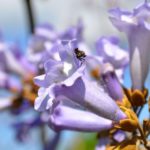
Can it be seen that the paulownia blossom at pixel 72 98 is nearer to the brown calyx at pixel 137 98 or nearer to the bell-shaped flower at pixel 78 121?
the bell-shaped flower at pixel 78 121

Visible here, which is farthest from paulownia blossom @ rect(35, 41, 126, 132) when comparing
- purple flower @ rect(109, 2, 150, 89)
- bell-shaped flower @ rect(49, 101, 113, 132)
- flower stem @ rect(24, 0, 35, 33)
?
flower stem @ rect(24, 0, 35, 33)

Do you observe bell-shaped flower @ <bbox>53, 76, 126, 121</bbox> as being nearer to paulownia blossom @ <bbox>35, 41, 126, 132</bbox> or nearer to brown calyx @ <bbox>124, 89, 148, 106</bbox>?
paulownia blossom @ <bbox>35, 41, 126, 132</bbox>

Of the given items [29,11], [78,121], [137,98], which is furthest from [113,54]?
[29,11]

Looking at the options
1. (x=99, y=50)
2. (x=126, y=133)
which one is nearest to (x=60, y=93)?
(x=126, y=133)

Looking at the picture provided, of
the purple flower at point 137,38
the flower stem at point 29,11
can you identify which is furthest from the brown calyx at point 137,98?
the flower stem at point 29,11

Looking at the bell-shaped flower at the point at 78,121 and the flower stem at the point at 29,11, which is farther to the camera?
the flower stem at the point at 29,11

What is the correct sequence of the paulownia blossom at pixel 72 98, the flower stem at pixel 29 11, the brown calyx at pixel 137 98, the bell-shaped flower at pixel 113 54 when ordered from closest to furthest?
1. the paulownia blossom at pixel 72 98
2. the brown calyx at pixel 137 98
3. the bell-shaped flower at pixel 113 54
4. the flower stem at pixel 29 11

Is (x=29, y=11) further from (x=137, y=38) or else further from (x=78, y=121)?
(x=78, y=121)

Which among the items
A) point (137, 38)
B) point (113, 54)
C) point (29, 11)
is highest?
point (137, 38)

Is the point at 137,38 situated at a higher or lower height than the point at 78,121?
higher
